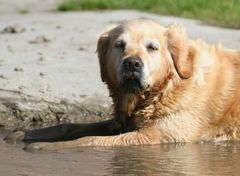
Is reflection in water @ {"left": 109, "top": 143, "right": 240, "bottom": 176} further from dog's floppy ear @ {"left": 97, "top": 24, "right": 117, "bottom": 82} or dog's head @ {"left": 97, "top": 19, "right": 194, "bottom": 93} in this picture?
dog's floppy ear @ {"left": 97, "top": 24, "right": 117, "bottom": 82}

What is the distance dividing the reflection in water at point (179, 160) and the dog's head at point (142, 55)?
594mm

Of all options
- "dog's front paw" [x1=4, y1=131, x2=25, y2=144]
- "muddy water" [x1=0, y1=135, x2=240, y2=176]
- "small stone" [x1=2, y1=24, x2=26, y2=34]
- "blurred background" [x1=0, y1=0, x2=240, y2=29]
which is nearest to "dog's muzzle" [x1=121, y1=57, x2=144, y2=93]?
"muddy water" [x1=0, y1=135, x2=240, y2=176]

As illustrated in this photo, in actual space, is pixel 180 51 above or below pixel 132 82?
above

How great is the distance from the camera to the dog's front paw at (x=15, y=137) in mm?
7754

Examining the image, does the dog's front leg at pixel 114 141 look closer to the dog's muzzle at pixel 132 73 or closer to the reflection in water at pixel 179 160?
the reflection in water at pixel 179 160

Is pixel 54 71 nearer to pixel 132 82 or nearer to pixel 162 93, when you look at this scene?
pixel 162 93

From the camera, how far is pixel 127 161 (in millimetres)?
6844

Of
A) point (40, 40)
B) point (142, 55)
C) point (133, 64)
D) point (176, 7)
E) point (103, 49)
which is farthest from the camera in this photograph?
point (176, 7)

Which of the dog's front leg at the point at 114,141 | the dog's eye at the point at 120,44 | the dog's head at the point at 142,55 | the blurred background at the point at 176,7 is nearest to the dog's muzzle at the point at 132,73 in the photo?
the dog's head at the point at 142,55

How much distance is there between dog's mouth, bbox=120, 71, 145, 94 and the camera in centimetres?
737

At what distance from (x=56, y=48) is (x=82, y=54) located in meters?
0.59

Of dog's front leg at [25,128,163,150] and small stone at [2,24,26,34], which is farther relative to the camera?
small stone at [2,24,26,34]

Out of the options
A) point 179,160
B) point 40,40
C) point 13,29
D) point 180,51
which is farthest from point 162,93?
point 13,29

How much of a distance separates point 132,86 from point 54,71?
276 cm
